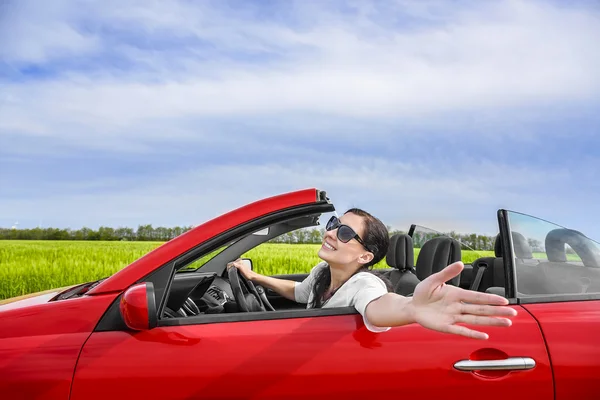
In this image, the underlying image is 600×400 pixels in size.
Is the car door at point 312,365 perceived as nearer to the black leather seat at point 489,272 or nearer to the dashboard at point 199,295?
the dashboard at point 199,295

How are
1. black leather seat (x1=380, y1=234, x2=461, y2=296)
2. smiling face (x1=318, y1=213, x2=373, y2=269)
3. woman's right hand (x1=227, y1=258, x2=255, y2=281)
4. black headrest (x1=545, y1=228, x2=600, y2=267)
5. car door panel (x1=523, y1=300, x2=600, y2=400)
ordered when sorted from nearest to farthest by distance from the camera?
car door panel (x1=523, y1=300, x2=600, y2=400) < smiling face (x1=318, y1=213, x2=373, y2=269) < black headrest (x1=545, y1=228, x2=600, y2=267) < woman's right hand (x1=227, y1=258, x2=255, y2=281) < black leather seat (x1=380, y1=234, x2=461, y2=296)

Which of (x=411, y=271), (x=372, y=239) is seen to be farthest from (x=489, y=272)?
(x=372, y=239)

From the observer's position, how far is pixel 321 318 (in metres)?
2.64

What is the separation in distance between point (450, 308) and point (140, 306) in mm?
1165

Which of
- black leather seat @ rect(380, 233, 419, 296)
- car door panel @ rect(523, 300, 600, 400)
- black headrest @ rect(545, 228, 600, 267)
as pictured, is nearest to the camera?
car door panel @ rect(523, 300, 600, 400)

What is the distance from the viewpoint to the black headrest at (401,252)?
4.09 m

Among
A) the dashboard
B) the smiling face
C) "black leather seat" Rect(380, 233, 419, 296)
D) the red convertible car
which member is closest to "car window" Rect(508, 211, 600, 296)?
the red convertible car

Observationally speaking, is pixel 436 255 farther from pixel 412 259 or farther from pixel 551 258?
pixel 551 258

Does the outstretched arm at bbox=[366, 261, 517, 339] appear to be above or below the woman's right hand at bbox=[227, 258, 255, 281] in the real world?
below

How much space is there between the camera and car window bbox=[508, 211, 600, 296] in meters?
2.94

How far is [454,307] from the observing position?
7.23 feet

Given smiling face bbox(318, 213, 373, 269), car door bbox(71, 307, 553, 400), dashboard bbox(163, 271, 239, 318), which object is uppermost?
smiling face bbox(318, 213, 373, 269)

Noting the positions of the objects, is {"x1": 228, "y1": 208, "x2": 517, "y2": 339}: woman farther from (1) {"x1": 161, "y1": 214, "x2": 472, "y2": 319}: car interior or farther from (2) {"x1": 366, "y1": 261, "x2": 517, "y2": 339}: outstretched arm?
(1) {"x1": 161, "y1": 214, "x2": 472, "y2": 319}: car interior

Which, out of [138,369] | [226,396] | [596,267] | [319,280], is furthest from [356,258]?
[596,267]
